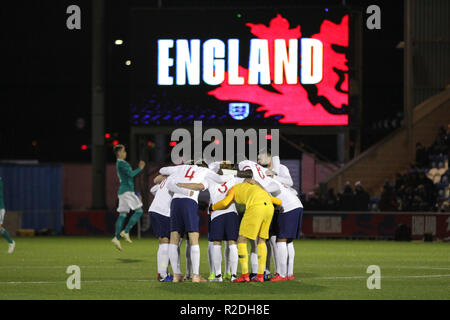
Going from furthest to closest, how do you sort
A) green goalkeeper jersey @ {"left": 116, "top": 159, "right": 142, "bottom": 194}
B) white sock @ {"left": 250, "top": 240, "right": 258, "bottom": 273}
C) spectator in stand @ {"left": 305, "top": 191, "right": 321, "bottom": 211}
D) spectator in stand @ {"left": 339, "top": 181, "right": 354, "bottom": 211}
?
1. spectator in stand @ {"left": 305, "top": 191, "right": 321, "bottom": 211}
2. spectator in stand @ {"left": 339, "top": 181, "right": 354, "bottom": 211}
3. green goalkeeper jersey @ {"left": 116, "top": 159, "right": 142, "bottom": 194}
4. white sock @ {"left": 250, "top": 240, "right": 258, "bottom": 273}

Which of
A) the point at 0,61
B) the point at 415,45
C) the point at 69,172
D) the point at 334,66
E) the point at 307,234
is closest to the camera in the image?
the point at 307,234

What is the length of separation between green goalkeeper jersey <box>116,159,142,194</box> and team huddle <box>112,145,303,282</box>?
248 inches

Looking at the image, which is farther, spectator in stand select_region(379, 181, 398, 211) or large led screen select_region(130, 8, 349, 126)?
large led screen select_region(130, 8, 349, 126)

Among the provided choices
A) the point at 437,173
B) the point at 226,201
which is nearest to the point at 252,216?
the point at 226,201

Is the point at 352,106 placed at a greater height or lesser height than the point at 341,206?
greater

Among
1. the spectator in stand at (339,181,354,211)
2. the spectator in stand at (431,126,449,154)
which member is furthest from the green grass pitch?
the spectator in stand at (431,126,449,154)

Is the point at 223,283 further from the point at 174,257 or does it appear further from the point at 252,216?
the point at 252,216

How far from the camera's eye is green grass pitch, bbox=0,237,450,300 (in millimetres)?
15264

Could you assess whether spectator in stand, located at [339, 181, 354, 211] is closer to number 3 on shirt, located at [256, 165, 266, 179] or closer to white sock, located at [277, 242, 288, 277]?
white sock, located at [277, 242, 288, 277]

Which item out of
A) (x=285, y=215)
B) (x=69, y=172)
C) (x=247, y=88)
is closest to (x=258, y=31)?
(x=247, y=88)

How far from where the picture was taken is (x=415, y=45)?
139ft

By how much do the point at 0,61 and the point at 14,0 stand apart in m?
4.37

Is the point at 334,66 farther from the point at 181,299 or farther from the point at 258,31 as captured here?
the point at 181,299

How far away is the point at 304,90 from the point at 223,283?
23.1 meters
